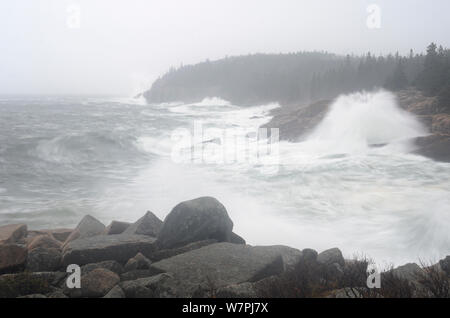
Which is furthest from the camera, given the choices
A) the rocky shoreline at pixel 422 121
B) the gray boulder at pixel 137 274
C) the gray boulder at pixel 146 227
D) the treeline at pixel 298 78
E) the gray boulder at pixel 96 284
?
the treeline at pixel 298 78

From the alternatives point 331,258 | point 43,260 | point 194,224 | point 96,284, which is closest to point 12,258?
point 43,260

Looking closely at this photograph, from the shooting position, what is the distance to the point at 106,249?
5754 mm

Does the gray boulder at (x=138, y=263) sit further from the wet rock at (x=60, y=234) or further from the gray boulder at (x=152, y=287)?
the wet rock at (x=60, y=234)

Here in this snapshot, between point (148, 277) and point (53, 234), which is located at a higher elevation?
point (148, 277)

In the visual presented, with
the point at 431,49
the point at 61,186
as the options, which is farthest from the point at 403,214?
the point at 431,49

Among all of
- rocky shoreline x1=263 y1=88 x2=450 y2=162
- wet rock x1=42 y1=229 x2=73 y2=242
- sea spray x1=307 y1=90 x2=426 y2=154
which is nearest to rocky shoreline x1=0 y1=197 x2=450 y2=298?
wet rock x1=42 y1=229 x2=73 y2=242

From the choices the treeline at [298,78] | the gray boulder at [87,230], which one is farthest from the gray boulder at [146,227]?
the treeline at [298,78]

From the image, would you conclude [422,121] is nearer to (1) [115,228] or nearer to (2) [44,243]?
(1) [115,228]

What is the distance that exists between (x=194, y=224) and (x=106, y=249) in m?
1.76

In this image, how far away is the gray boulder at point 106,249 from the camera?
18.2ft

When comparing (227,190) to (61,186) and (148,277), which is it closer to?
(61,186)

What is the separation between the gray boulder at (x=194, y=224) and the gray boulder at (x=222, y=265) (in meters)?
0.69

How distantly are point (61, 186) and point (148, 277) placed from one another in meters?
11.6
